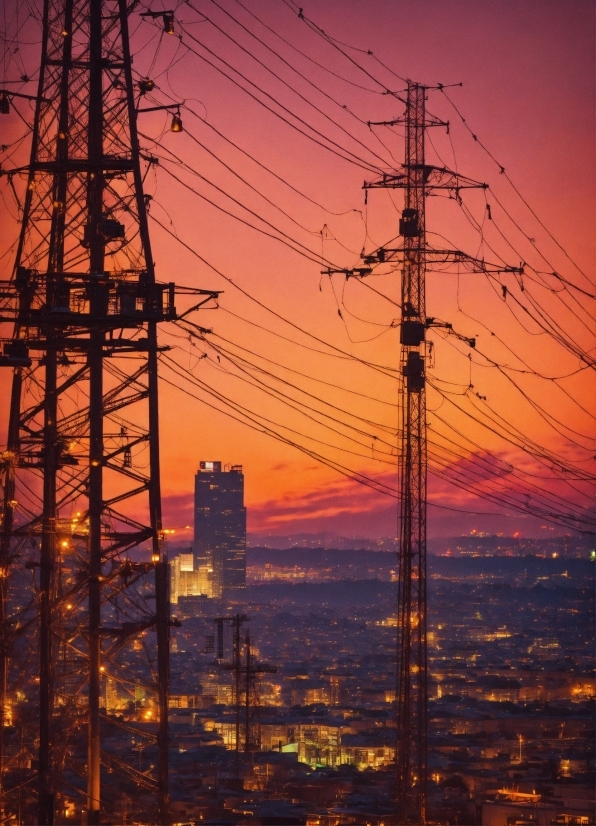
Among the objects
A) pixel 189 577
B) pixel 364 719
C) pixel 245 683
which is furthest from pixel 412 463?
pixel 189 577

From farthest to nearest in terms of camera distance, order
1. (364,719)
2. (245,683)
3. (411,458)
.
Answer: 1. (364,719)
2. (245,683)
3. (411,458)

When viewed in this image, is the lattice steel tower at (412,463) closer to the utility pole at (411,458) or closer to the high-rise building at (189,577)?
the utility pole at (411,458)

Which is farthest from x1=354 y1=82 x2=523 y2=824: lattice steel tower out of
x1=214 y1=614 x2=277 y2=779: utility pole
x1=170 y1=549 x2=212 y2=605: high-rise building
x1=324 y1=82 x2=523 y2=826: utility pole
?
x1=170 y1=549 x2=212 y2=605: high-rise building

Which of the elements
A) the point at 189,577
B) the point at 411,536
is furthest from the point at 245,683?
the point at 189,577

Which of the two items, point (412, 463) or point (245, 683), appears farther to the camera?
point (245, 683)

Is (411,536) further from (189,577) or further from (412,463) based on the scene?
(189,577)

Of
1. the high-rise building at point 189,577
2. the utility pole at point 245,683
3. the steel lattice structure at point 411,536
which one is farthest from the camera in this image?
the high-rise building at point 189,577

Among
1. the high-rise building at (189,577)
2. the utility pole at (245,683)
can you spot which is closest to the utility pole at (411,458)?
the utility pole at (245,683)

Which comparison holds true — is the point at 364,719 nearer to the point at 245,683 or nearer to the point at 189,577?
the point at 245,683

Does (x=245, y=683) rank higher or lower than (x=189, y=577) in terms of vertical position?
lower

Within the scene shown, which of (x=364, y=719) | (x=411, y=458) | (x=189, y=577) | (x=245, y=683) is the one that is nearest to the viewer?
(x=411, y=458)

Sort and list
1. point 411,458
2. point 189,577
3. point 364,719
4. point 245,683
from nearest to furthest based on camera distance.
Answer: point 411,458
point 245,683
point 364,719
point 189,577
